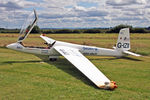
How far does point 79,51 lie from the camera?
17312mm

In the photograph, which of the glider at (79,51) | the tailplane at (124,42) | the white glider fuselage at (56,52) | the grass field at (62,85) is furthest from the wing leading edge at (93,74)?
the tailplane at (124,42)

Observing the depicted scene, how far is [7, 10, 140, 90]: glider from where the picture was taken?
952 centimetres

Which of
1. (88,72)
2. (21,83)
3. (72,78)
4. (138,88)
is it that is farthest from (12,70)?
(138,88)

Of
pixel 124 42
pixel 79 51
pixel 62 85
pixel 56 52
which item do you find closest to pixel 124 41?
pixel 124 42

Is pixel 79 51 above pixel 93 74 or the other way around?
the other way around

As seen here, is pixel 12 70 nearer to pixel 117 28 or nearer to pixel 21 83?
pixel 21 83

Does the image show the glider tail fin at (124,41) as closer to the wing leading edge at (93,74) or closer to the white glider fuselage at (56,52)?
the white glider fuselage at (56,52)

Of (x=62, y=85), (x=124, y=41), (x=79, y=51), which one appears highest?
(x=124, y=41)

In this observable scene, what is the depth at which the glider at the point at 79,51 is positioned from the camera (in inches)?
375

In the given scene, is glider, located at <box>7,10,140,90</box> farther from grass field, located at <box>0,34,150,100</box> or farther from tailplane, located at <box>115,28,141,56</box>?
grass field, located at <box>0,34,150,100</box>

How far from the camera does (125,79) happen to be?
431 inches

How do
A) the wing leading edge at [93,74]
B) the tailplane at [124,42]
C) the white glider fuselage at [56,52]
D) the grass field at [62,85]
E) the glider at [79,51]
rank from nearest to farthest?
the grass field at [62,85] < the wing leading edge at [93,74] < the glider at [79,51] < the white glider fuselage at [56,52] < the tailplane at [124,42]

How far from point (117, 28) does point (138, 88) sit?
272ft

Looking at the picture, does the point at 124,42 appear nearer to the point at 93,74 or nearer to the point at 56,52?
the point at 56,52
